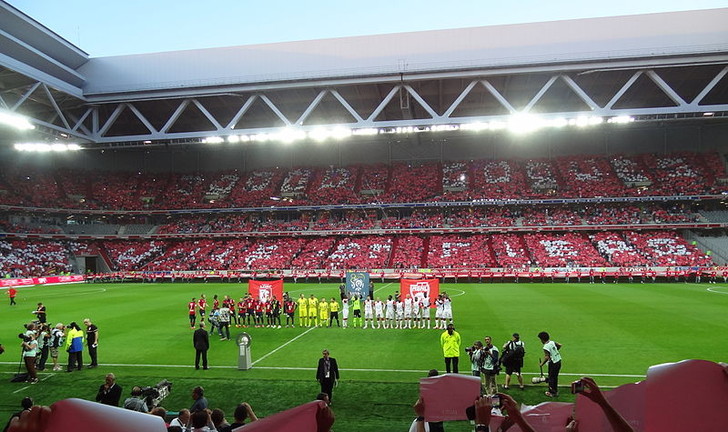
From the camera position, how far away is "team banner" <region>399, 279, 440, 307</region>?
72.9 feet

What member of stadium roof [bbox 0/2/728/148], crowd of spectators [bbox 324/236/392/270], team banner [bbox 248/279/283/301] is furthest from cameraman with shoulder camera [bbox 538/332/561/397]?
crowd of spectators [bbox 324/236/392/270]

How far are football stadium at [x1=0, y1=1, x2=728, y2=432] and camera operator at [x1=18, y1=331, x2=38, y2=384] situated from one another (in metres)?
0.09

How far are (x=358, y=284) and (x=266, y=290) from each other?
5.36m

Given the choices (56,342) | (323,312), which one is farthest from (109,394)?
(323,312)

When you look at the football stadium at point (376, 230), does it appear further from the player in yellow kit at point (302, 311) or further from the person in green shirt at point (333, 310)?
the player in yellow kit at point (302, 311)

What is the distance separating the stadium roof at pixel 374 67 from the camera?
32.6 m

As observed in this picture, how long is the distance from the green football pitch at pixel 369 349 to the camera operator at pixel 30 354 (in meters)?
0.31

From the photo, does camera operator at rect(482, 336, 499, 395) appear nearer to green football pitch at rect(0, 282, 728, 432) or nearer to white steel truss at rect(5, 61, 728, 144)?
green football pitch at rect(0, 282, 728, 432)

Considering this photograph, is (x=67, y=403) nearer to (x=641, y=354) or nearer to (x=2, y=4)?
(x=641, y=354)

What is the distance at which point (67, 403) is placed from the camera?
317cm

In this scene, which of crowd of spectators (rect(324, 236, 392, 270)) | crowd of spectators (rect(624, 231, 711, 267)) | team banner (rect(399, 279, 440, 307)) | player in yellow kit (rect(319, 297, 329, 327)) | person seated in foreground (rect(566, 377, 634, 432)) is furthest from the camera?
crowd of spectators (rect(324, 236, 392, 270))

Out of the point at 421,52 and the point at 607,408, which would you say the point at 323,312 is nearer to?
the point at 607,408

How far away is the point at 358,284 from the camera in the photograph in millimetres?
26219

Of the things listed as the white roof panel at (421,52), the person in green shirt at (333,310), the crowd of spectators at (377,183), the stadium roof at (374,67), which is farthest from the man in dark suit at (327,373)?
the crowd of spectators at (377,183)
